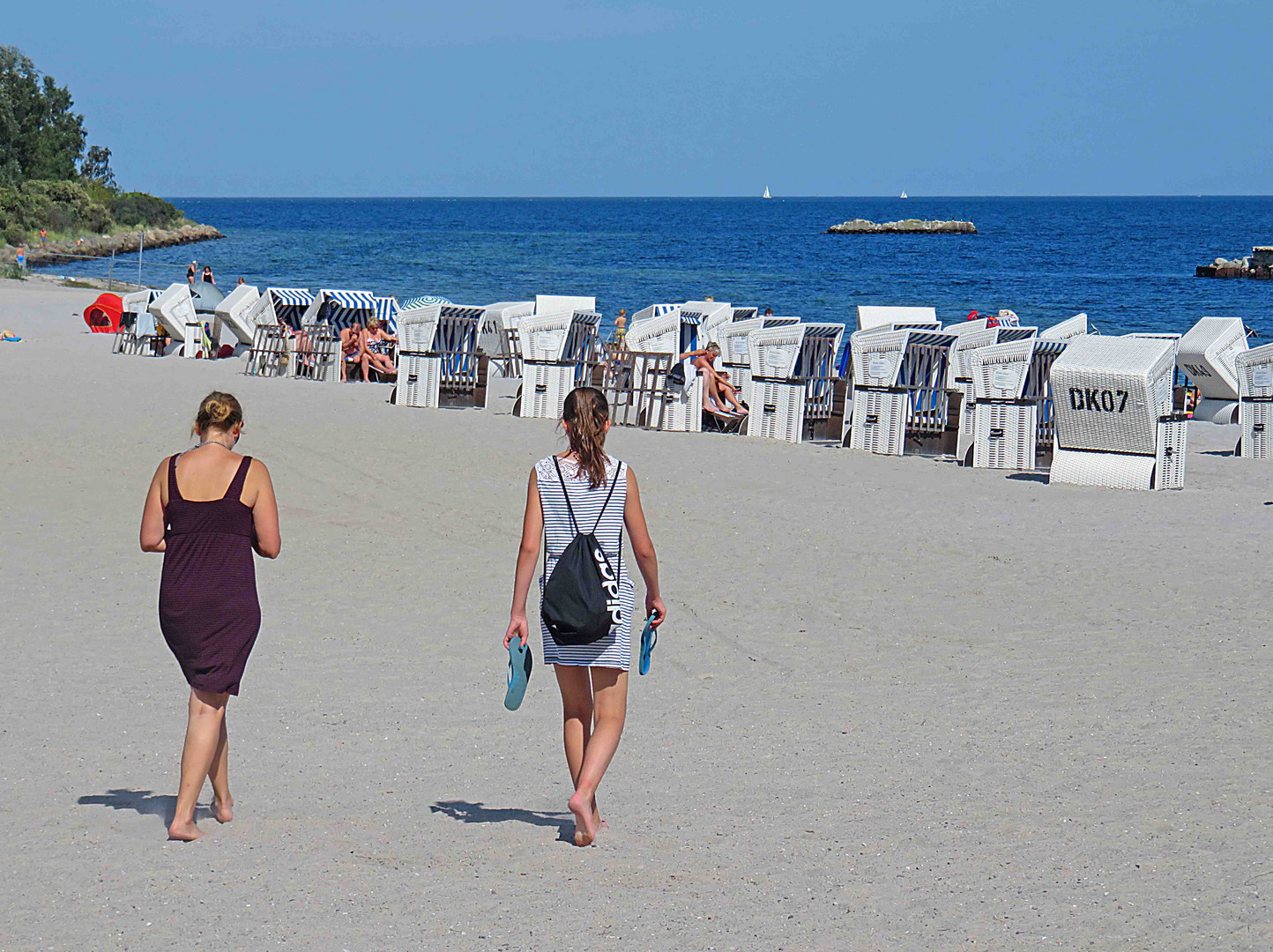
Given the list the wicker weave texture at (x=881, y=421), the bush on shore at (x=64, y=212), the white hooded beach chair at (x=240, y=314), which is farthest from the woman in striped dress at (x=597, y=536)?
the bush on shore at (x=64, y=212)

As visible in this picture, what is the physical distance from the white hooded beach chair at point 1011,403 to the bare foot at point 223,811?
10.1 m

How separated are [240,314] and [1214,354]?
1480 cm

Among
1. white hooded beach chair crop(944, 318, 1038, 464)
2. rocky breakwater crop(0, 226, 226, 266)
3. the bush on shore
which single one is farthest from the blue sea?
white hooded beach chair crop(944, 318, 1038, 464)

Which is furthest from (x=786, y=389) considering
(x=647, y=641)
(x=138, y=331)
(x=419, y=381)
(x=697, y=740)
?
(x=138, y=331)

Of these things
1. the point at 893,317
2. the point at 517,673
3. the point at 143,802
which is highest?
the point at 893,317

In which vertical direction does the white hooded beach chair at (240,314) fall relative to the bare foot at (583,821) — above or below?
above

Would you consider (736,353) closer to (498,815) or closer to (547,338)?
(547,338)

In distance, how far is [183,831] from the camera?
410cm

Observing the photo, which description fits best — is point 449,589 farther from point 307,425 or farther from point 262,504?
point 307,425

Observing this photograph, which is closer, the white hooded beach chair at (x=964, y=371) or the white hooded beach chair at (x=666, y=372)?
the white hooded beach chair at (x=964, y=371)

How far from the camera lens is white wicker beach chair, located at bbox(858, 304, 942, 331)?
1892 centimetres

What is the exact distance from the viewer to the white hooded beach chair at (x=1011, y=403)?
13148mm

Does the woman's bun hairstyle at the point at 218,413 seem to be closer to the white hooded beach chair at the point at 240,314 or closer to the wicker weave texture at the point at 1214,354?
the wicker weave texture at the point at 1214,354

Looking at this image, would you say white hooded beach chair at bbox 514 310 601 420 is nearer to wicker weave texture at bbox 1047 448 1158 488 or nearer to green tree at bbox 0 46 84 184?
wicker weave texture at bbox 1047 448 1158 488
